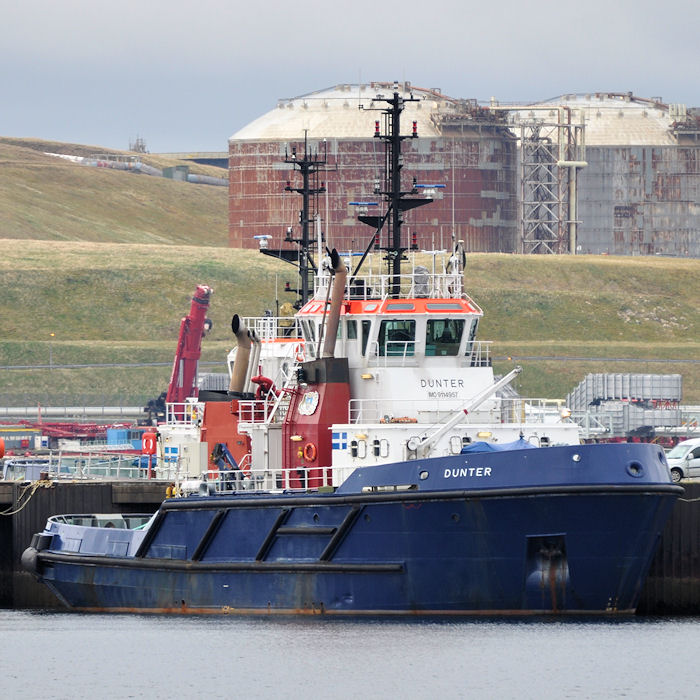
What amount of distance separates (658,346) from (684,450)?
177 feet

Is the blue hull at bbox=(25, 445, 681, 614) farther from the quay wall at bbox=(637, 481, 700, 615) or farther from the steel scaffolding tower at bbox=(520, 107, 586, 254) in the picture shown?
the steel scaffolding tower at bbox=(520, 107, 586, 254)

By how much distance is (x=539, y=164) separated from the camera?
132750 mm

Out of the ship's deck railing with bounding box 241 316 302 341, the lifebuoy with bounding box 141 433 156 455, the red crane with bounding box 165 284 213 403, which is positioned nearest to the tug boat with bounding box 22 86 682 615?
the lifebuoy with bounding box 141 433 156 455

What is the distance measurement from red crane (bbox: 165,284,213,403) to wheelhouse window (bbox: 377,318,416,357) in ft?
107

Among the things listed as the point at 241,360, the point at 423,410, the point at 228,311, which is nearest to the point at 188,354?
the point at 241,360

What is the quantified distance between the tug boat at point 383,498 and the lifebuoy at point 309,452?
4cm

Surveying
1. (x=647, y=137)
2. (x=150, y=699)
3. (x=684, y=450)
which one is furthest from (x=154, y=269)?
(x=150, y=699)

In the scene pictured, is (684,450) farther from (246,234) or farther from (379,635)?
(246,234)

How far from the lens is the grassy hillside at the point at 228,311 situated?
9600 centimetres

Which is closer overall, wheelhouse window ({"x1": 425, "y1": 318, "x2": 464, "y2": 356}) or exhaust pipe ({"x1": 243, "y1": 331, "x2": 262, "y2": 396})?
A: wheelhouse window ({"x1": 425, "y1": 318, "x2": 464, "y2": 356})

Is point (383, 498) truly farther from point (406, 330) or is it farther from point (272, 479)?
point (406, 330)

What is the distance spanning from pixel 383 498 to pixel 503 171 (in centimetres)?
9883

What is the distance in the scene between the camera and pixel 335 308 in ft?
125

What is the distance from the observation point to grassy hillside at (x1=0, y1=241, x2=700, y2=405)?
96000 mm
